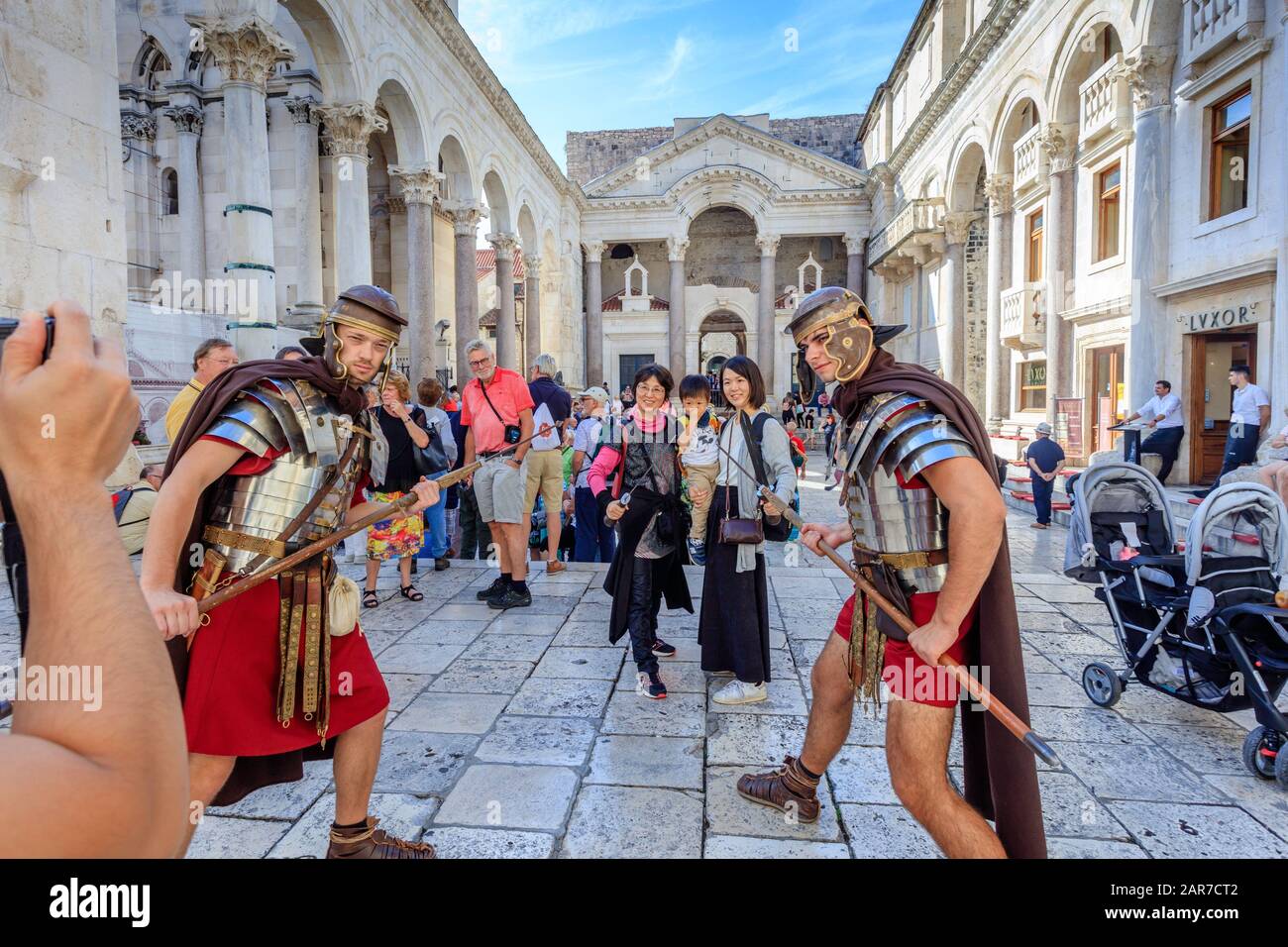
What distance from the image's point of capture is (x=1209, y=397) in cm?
1117

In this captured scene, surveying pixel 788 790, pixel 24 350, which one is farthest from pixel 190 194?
pixel 24 350

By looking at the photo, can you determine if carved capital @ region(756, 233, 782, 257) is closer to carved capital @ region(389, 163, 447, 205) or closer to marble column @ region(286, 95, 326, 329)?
carved capital @ region(389, 163, 447, 205)

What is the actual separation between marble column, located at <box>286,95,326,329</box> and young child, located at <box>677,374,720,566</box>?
11813 mm

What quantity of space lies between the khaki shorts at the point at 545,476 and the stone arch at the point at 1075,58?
40.7 ft

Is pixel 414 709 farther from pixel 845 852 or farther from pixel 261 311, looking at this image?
pixel 261 311

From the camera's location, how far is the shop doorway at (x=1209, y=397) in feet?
36.0

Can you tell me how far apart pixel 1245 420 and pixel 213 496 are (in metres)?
11.5

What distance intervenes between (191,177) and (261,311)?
6.36m

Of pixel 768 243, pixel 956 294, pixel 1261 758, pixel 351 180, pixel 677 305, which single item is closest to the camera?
pixel 1261 758

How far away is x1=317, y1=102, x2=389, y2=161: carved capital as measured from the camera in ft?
37.8

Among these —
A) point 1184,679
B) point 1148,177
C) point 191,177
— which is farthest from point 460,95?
point 1184,679

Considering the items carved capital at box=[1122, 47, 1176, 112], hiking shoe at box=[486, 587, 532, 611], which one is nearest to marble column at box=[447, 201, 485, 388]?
hiking shoe at box=[486, 587, 532, 611]

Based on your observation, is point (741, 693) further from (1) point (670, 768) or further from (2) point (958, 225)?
(2) point (958, 225)
